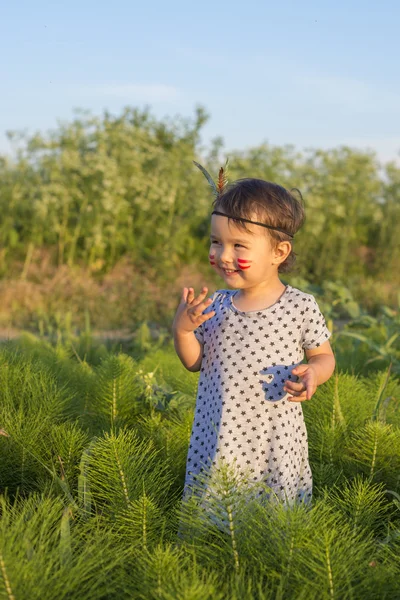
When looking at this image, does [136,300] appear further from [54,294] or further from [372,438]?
[372,438]

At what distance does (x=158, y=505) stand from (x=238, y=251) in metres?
0.82

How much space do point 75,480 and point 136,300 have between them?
18.5ft

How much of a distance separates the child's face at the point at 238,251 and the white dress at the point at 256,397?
14 cm

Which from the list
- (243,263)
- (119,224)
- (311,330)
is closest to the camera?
(243,263)

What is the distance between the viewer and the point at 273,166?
10461 mm

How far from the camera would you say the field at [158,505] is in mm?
1607

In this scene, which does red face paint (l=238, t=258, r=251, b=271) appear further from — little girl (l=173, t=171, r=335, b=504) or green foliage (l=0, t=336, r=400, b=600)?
green foliage (l=0, t=336, r=400, b=600)

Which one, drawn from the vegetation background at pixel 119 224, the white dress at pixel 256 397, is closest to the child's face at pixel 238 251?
the white dress at pixel 256 397

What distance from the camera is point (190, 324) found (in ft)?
6.86

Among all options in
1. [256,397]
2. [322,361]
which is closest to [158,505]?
[256,397]

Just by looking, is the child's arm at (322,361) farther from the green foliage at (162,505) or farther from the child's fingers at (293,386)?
the green foliage at (162,505)

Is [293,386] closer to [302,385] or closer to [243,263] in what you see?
[302,385]

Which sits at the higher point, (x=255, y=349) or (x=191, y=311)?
(x=191, y=311)

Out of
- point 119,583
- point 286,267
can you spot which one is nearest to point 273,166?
point 286,267
